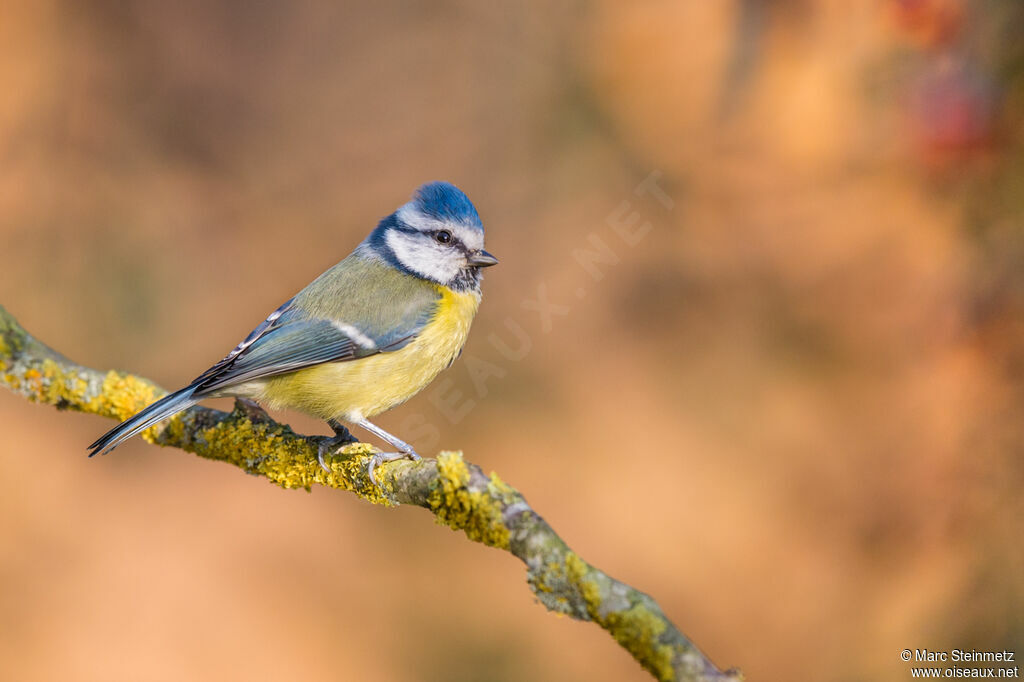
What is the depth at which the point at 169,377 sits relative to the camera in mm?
3254

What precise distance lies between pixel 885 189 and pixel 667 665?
2.81 metres

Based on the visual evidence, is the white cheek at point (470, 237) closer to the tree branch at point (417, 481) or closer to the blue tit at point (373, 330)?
the blue tit at point (373, 330)

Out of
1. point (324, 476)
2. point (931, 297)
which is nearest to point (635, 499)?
point (931, 297)

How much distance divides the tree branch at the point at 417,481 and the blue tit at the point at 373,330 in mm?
112

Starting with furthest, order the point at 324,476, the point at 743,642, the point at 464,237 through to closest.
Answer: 1. the point at 743,642
2. the point at 464,237
3. the point at 324,476

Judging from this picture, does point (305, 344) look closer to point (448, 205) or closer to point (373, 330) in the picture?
point (373, 330)

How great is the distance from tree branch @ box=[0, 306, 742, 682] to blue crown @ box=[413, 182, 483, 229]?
2.21 feet

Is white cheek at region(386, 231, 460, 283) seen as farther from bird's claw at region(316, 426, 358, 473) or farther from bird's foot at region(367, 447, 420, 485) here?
bird's foot at region(367, 447, 420, 485)

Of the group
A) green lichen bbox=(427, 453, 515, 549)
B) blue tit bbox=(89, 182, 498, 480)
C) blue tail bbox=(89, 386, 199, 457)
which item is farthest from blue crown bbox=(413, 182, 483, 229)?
green lichen bbox=(427, 453, 515, 549)

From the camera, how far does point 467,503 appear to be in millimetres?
1162

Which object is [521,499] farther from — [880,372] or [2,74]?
[2,74]

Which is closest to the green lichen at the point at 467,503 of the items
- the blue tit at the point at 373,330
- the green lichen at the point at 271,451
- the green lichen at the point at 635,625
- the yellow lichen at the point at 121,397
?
the green lichen at the point at 635,625

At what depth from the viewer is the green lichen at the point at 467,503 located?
1.13m

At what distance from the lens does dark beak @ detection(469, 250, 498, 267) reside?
6.80 ft
